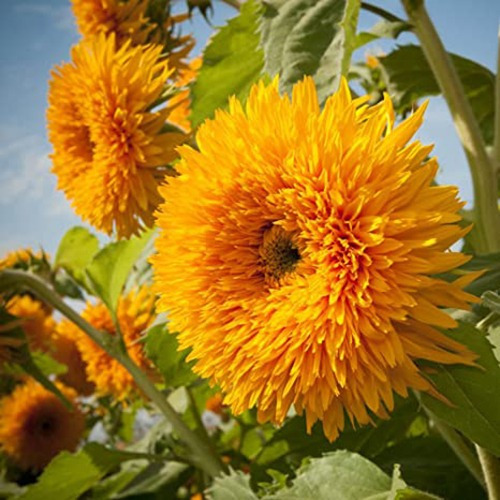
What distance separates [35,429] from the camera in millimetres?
1927

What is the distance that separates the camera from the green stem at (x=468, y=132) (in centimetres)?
81

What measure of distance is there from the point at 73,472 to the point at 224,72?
61 cm

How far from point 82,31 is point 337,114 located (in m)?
0.74

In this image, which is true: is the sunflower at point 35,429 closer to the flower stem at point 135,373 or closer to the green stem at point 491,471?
the flower stem at point 135,373

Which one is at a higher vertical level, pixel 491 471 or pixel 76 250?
pixel 76 250

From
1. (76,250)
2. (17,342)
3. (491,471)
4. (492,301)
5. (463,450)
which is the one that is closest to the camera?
(492,301)

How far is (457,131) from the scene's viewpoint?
823mm

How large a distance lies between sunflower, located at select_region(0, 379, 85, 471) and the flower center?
1.40 meters

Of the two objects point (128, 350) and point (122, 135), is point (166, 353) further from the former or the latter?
point (128, 350)

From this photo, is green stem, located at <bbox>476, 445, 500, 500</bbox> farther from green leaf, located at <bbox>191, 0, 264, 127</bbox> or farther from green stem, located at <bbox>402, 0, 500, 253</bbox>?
green leaf, located at <bbox>191, 0, 264, 127</bbox>

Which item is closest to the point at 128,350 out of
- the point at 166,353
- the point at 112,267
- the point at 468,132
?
the point at 112,267

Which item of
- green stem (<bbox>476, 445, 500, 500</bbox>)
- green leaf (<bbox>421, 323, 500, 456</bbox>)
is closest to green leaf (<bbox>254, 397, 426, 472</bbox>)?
green stem (<bbox>476, 445, 500, 500</bbox>)

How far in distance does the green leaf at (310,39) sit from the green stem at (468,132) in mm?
133

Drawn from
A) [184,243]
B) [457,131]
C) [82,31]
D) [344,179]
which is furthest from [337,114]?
[82,31]
